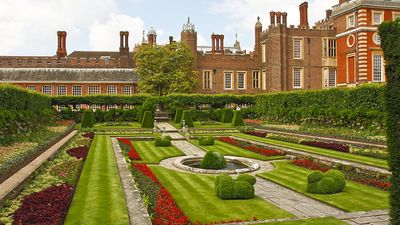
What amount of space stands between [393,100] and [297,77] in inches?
1817

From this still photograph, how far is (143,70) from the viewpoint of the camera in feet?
162

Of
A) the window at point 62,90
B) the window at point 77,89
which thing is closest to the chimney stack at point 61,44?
the window at point 62,90

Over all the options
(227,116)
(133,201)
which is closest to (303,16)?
(227,116)

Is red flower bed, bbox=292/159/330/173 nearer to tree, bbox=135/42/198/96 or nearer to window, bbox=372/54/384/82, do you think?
window, bbox=372/54/384/82

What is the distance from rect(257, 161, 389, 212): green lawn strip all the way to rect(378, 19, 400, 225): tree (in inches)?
103

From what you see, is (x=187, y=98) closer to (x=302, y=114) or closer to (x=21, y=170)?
(x=302, y=114)

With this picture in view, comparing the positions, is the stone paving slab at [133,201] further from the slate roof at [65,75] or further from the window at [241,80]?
the slate roof at [65,75]

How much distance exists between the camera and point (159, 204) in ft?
28.2

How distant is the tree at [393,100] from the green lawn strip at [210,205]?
2558 millimetres

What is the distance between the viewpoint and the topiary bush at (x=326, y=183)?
1008 centimetres

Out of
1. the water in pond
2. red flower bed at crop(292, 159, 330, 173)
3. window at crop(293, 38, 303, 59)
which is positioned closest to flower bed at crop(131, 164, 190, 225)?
the water in pond

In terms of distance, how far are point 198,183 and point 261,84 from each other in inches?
1734

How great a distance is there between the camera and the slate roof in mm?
54062

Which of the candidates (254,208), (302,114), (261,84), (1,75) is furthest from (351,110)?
(1,75)
